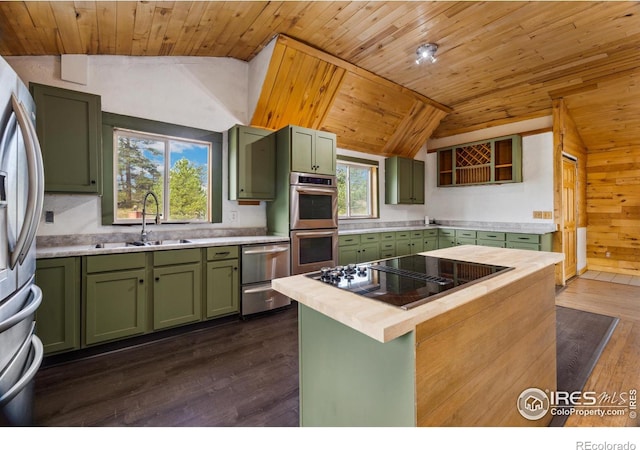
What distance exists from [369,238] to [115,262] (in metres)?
3.35

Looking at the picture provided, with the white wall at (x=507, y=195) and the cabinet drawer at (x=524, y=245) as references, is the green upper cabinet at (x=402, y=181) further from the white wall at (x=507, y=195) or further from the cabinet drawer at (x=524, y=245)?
the cabinet drawer at (x=524, y=245)

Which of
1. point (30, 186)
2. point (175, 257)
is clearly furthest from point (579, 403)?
point (30, 186)

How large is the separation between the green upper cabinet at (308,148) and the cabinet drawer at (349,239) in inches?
38.5

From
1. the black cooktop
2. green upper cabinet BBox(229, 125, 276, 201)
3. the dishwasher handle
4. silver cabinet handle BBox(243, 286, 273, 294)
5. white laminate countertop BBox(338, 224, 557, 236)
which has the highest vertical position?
green upper cabinet BBox(229, 125, 276, 201)

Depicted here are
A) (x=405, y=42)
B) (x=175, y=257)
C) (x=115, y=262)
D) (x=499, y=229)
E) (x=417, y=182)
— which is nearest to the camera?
(x=115, y=262)

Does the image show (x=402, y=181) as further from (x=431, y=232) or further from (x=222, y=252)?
(x=222, y=252)

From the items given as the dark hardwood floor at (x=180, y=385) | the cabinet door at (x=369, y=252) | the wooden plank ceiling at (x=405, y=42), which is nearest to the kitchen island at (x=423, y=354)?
the dark hardwood floor at (x=180, y=385)

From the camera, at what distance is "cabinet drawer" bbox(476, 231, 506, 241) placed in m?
4.79

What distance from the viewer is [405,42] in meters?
3.32

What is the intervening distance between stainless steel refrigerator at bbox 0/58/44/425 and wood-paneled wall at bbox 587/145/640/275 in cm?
789

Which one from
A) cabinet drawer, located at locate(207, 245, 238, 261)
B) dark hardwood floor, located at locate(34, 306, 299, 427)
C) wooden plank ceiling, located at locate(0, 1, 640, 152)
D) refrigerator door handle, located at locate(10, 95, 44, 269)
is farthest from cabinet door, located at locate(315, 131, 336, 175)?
refrigerator door handle, located at locate(10, 95, 44, 269)

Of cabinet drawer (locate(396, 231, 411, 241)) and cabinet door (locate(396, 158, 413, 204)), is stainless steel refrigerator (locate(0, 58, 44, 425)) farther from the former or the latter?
cabinet door (locate(396, 158, 413, 204))

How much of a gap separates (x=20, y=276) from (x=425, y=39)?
395 cm
